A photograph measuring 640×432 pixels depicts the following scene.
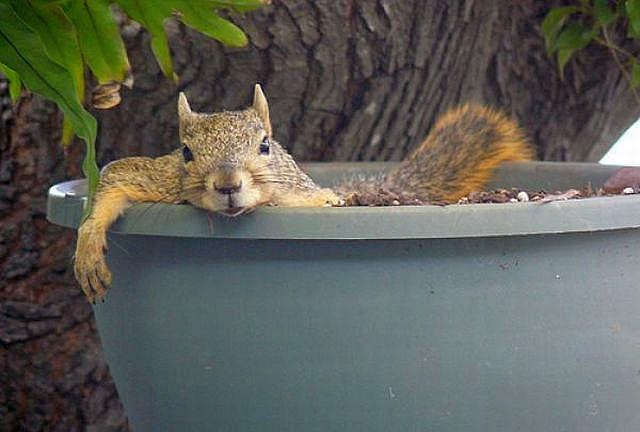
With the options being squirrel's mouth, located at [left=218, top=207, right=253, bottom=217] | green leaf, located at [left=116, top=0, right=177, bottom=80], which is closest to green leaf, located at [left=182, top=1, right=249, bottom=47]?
green leaf, located at [left=116, top=0, right=177, bottom=80]

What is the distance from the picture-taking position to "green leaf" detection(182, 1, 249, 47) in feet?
3.58

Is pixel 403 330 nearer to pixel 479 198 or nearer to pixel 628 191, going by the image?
pixel 479 198

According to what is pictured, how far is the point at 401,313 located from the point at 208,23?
0.37 meters

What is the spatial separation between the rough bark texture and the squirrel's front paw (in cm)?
51

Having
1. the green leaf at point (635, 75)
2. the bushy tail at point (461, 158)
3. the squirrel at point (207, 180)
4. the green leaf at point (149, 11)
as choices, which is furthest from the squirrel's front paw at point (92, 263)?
the green leaf at point (635, 75)

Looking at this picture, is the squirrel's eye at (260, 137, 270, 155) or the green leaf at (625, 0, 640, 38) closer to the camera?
the squirrel's eye at (260, 137, 270, 155)

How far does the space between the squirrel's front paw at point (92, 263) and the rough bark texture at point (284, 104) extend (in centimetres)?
51

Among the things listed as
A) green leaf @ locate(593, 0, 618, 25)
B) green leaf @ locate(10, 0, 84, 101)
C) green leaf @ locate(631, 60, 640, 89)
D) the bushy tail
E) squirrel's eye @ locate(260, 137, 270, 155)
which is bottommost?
the bushy tail

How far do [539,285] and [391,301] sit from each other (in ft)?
0.45

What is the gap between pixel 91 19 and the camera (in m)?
1.08

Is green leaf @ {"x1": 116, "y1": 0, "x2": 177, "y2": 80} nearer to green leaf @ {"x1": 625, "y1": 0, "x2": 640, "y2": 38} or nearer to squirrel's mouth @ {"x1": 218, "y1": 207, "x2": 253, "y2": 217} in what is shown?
squirrel's mouth @ {"x1": 218, "y1": 207, "x2": 253, "y2": 217}

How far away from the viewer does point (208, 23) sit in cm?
111

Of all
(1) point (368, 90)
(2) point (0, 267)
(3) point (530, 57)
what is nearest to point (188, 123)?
(1) point (368, 90)

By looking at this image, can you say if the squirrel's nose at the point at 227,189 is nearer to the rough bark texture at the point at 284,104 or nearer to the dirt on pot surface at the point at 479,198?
the dirt on pot surface at the point at 479,198
